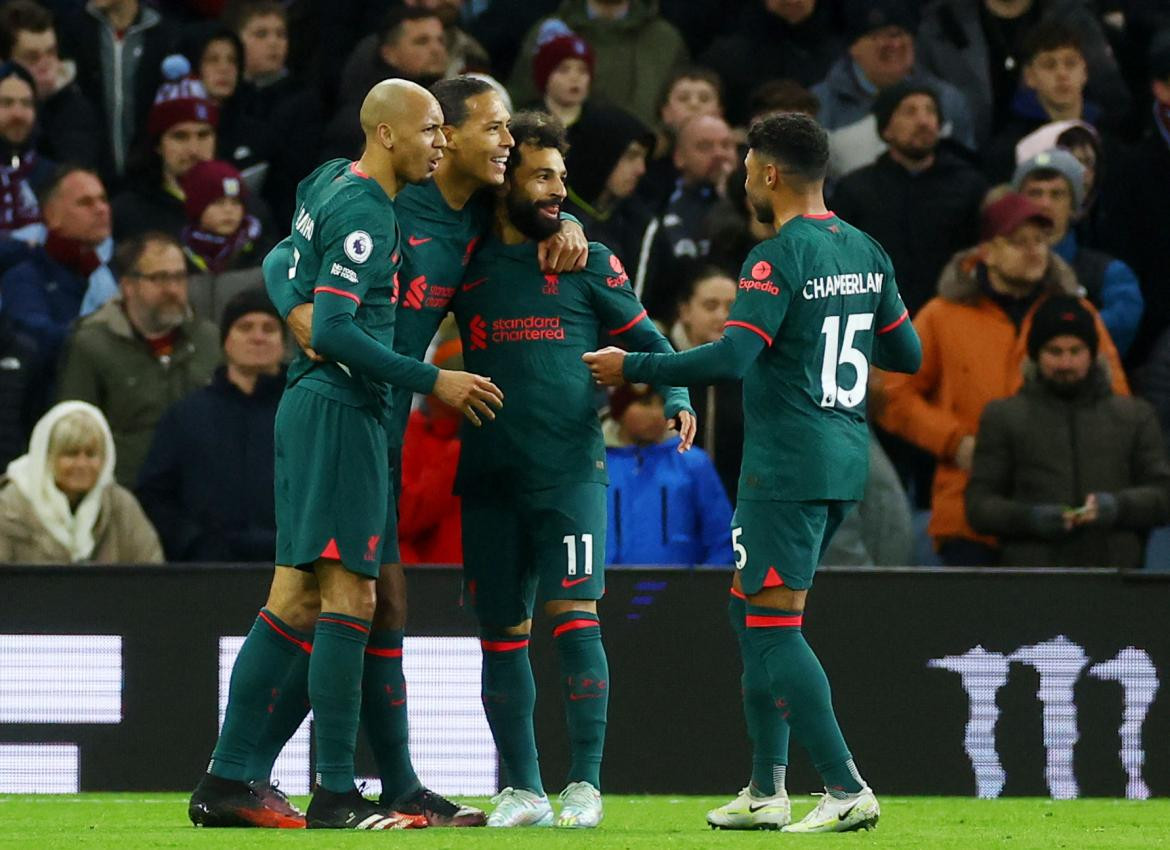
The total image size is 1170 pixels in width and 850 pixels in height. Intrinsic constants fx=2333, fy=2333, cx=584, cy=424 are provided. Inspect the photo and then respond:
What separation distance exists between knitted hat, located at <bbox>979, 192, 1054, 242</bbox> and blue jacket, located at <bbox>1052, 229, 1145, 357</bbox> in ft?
2.50

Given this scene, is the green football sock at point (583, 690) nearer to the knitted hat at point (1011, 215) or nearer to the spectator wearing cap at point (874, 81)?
the knitted hat at point (1011, 215)

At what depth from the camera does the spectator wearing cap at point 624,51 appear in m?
12.9

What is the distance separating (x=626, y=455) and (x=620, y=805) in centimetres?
178

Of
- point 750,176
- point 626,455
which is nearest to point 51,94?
point 626,455

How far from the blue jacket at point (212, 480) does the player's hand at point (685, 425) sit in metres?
3.11

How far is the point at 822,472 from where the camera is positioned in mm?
6848

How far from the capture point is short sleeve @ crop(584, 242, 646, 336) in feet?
24.0

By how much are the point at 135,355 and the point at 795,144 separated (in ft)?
14.5

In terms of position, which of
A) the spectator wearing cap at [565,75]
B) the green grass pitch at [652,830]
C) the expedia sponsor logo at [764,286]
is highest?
the spectator wearing cap at [565,75]

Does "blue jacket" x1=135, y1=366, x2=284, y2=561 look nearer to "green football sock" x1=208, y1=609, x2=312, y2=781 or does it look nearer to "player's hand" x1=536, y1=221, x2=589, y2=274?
"green football sock" x1=208, y1=609, x2=312, y2=781

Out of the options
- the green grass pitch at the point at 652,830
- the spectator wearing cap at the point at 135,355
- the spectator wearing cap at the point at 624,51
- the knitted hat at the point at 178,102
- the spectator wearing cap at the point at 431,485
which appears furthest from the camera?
the spectator wearing cap at the point at 624,51

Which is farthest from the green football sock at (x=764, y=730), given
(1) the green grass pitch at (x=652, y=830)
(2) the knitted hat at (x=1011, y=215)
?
(2) the knitted hat at (x=1011, y=215)

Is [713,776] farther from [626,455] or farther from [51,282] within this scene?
[51,282]

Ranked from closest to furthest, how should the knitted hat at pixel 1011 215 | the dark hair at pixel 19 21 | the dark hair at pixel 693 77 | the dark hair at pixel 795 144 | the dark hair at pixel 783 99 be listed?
the dark hair at pixel 795 144 < the knitted hat at pixel 1011 215 < the dark hair at pixel 783 99 < the dark hair at pixel 693 77 < the dark hair at pixel 19 21
